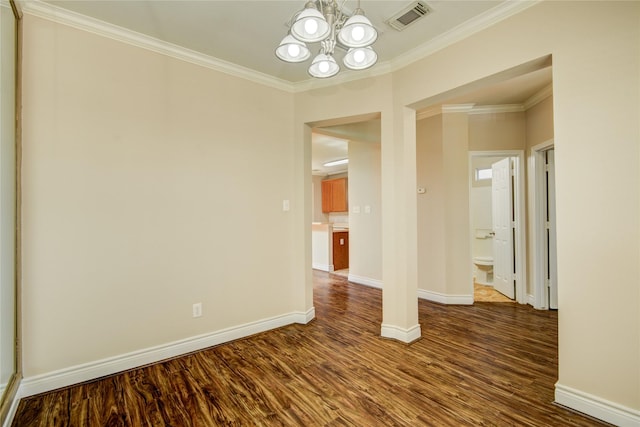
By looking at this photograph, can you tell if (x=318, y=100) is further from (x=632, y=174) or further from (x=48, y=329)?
(x=48, y=329)

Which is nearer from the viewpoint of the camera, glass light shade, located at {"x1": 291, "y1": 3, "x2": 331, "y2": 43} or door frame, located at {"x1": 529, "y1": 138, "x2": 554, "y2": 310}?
glass light shade, located at {"x1": 291, "y1": 3, "x2": 331, "y2": 43}

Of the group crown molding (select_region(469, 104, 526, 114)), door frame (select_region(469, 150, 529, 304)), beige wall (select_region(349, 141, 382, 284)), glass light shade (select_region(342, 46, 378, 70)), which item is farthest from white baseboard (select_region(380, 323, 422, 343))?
crown molding (select_region(469, 104, 526, 114))

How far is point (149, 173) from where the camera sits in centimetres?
242

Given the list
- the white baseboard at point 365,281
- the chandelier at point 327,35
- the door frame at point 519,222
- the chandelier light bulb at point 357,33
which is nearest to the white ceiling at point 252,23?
the chandelier at point 327,35

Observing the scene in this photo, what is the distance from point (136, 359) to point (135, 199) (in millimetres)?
1275

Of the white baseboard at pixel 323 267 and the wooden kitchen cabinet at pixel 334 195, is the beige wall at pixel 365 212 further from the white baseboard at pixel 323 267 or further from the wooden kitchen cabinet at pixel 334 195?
the wooden kitchen cabinet at pixel 334 195

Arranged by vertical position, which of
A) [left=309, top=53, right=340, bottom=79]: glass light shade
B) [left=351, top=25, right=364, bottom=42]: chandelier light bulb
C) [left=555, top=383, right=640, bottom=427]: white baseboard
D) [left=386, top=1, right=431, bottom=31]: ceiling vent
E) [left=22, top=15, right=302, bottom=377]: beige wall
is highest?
[left=386, top=1, right=431, bottom=31]: ceiling vent

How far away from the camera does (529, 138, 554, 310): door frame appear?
360cm

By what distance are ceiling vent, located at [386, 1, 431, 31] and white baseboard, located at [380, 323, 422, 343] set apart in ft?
8.58

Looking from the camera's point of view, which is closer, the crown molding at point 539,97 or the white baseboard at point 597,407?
the white baseboard at point 597,407

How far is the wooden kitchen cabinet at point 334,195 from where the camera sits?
7770mm

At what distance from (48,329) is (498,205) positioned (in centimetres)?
525

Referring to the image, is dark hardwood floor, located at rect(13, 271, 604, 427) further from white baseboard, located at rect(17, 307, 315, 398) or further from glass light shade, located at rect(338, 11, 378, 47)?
glass light shade, located at rect(338, 11, 378, 47)

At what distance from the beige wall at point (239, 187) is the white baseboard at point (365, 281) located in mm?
1912
